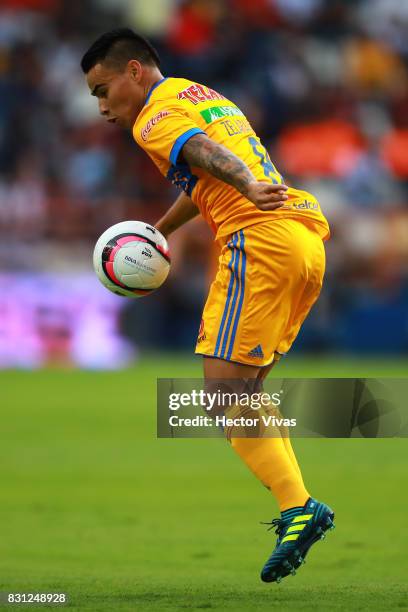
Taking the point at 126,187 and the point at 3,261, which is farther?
the point at 126,187

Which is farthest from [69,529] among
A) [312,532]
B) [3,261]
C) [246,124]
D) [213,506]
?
[3,261]

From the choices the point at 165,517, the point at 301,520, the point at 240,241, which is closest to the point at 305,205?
the point at 240,241

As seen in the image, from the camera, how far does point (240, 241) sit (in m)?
4.80

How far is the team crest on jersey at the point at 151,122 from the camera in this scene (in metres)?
4.76

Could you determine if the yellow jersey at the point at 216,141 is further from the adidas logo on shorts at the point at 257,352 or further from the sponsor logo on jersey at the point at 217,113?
the adidas logo on shorts at the point at 257,352

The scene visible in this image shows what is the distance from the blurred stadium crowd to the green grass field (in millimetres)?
5044

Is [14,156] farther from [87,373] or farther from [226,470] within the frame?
[226,470]

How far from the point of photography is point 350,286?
1717 centimetres

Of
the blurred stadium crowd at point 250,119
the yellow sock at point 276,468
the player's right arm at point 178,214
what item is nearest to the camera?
the yellow sock at point 276,468

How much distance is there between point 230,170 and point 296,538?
1.48 metres

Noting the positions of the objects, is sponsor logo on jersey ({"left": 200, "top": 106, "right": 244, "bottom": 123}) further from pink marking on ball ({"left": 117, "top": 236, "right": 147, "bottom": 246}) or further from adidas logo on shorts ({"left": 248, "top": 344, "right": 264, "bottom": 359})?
adidas logo on shorts ({"left": 248, "top": 344, "right": 264, "bottom": 359})

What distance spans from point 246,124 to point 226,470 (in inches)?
165

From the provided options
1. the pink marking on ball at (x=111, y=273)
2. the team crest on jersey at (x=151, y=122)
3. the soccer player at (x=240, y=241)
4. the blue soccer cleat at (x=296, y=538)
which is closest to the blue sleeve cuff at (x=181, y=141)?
the soccer player at (x=240, y=241)

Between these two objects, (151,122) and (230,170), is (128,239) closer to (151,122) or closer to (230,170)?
(151,122)
